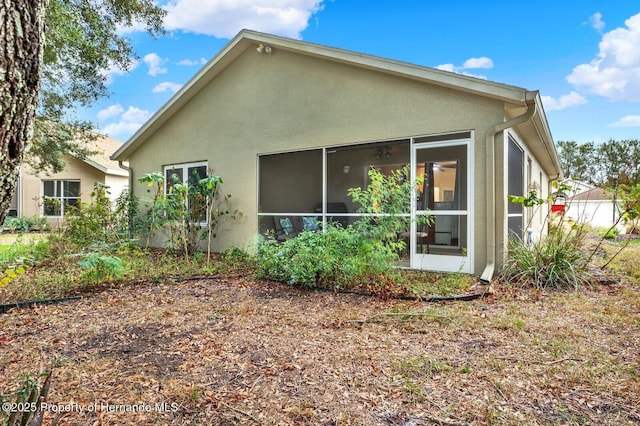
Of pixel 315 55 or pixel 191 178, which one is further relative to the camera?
pixel 191 178

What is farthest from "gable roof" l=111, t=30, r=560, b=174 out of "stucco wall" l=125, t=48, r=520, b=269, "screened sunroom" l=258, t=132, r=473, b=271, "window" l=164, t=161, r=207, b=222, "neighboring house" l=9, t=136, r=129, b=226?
"neighboring house" l=9, t=136, r=129, b=226

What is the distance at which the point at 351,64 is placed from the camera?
651 cm

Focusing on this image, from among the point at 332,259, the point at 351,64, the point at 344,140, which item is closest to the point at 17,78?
the point at 332,259

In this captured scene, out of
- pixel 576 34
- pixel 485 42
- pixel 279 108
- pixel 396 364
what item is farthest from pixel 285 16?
pixel 396 364

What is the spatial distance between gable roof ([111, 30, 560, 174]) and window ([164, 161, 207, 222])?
1.37 metres

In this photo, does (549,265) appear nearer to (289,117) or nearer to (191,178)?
(289,117)

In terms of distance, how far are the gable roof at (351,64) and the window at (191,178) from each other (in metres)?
1.37

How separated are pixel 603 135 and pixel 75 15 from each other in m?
42.5

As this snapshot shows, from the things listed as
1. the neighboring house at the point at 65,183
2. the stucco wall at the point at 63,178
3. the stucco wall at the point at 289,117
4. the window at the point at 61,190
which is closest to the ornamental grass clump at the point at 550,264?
the stucco wall at the point at 289,117

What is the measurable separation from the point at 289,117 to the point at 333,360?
18.9 feet

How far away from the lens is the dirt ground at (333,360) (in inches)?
82.8

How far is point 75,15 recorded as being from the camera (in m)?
7.91

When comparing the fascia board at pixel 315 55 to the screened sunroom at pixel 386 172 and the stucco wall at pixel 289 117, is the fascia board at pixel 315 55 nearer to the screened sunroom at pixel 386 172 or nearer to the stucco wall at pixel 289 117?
the stucco wall at pixel 289 117

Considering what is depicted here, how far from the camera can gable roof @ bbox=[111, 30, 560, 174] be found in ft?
17.1
